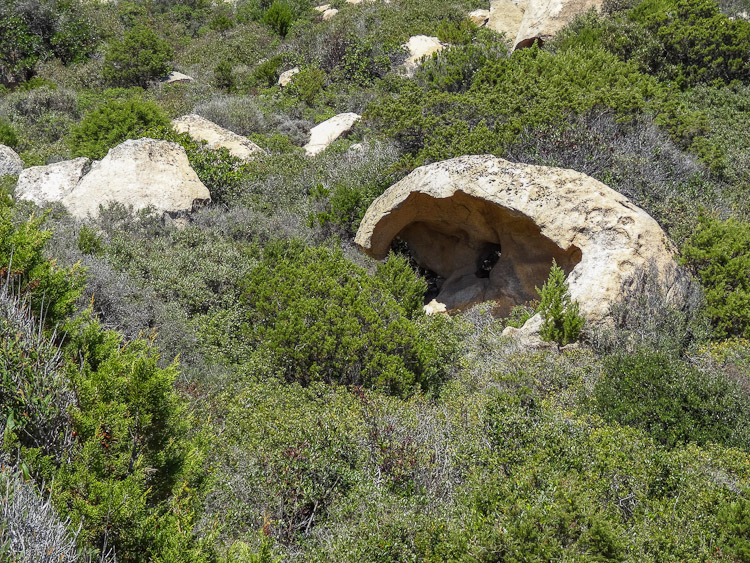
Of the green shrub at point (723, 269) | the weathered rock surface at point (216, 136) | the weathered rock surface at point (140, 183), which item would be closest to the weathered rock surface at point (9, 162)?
the weathered rock surface at point (140, 183)

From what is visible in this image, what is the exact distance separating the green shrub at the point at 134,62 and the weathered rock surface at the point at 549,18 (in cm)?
1005

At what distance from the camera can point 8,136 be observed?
1228cm

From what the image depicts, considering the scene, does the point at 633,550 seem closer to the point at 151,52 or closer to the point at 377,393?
the point at 377,393

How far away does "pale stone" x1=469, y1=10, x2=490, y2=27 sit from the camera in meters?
18.6

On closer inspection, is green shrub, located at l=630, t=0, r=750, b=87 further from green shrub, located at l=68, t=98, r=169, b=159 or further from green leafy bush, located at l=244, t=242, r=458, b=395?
green shrub, located at l=68, t=98, r=169, b=159

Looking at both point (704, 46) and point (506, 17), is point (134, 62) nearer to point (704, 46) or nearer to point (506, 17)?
point (506, 17)

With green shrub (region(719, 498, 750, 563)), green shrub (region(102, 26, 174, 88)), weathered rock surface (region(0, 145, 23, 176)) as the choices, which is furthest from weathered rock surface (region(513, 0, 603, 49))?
green shrub (region(719, 498, 750, 563))

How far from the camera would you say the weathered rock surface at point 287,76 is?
1642 cm

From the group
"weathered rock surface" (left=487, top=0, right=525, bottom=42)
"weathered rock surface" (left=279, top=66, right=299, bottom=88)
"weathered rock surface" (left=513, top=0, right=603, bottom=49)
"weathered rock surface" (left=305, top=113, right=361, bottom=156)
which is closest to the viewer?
"weathered rock surface" (left=305, top=113, right=361, bottom=156)

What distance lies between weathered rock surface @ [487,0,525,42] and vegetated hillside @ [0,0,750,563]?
3563mm

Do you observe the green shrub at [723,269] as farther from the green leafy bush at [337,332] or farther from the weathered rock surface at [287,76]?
the weathered rock surface at [287,76]

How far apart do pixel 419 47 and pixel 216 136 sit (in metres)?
7.28

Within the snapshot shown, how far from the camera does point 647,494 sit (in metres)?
3.81

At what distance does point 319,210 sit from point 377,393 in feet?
16.0
